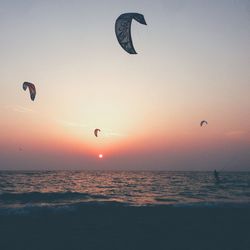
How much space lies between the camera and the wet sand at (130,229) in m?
11.0

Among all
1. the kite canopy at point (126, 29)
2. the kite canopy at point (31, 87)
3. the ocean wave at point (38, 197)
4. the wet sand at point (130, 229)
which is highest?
the kite canopy at point (31, 87)

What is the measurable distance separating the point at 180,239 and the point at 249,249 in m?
2.45

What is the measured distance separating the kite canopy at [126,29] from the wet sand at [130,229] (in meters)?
7.16

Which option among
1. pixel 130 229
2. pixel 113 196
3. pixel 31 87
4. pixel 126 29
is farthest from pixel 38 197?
pixel 126 29

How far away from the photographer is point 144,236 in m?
12.2

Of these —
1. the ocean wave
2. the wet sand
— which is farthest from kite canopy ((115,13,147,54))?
the ocean wave

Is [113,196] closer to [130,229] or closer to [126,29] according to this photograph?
[130,229]

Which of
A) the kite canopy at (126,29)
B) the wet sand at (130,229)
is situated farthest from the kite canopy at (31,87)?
the kite canopy at (126,29)

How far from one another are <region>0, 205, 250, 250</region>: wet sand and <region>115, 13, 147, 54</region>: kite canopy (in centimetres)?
716

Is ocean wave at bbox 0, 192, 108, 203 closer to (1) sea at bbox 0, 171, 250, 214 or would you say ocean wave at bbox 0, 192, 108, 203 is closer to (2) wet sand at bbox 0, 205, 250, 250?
(1) sea at bbox 0, 171, 250, 214

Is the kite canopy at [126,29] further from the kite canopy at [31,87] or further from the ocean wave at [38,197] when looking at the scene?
the ocean wave at [38,197]

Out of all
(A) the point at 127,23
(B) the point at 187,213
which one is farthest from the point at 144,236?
(A) the point at 127,23

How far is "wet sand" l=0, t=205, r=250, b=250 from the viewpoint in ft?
36.1

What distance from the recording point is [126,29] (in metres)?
12.8
